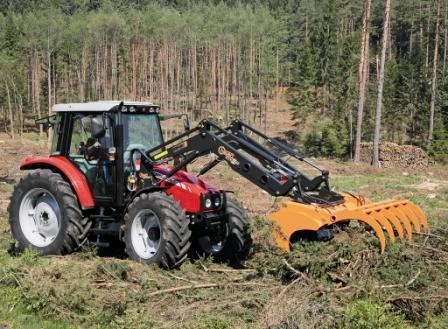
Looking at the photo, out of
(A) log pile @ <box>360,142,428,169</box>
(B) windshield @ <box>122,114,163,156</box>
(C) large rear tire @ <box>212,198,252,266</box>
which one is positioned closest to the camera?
(C) large rear tire @ <box>212,198,252,266</box>

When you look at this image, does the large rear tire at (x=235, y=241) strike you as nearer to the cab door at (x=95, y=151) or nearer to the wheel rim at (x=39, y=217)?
the cab door at (x=95, y=151)

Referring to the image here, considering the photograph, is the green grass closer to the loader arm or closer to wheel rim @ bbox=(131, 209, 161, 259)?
wheel rim @ bbox=(131, 209, 161, 259)

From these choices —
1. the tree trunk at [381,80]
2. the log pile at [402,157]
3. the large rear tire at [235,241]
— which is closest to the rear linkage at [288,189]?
the large rear tire at [235,241]

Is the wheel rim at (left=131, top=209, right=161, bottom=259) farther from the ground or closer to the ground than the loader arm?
closer to the ground

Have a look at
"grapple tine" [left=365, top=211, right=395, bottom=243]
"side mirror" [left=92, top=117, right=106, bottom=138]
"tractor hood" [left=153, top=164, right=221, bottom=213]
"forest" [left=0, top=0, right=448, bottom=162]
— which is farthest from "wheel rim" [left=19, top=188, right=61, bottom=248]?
"forest" [left=0, top=0, right=448, bottom=162]

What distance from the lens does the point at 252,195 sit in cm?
1784

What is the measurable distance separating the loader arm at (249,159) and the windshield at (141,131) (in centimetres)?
40

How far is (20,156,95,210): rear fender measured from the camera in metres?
8.44

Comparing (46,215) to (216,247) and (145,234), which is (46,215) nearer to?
(145,234)

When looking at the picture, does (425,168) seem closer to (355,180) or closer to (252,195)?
(355,180)

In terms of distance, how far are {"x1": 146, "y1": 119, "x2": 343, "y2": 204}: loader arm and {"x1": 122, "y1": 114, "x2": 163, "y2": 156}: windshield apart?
40 cm

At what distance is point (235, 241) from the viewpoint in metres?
8.15

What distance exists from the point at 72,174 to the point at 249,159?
2967 mm

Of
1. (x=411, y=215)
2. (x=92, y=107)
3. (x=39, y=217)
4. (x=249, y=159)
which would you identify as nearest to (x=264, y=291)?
(x=249, y=159)
